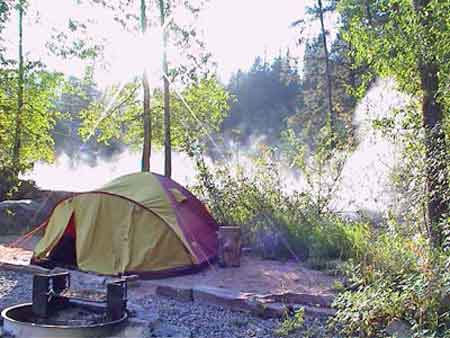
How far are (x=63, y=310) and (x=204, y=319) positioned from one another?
1.13 m

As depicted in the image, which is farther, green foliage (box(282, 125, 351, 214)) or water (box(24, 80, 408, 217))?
green foliage (box(282, 125, 351, 214))

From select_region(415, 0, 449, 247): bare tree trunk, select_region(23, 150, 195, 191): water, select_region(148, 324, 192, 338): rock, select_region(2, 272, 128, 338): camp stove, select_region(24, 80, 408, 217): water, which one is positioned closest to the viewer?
select_region(2, 272, 128, 338): camp stove

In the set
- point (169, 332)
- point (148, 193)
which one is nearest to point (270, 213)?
point (148, 193)

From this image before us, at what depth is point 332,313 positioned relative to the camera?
4078mm

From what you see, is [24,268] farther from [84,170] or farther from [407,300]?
[84,170]

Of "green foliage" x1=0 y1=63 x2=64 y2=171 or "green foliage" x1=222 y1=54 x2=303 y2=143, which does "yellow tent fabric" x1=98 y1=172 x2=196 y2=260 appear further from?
"green foliage" x1=222 y1=54 x2=303 y2=143

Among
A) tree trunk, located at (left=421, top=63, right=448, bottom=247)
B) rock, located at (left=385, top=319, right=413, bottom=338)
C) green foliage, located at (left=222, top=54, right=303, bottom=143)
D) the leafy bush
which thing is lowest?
rock, located at (left=385, top=319, right=413, bottom=338)

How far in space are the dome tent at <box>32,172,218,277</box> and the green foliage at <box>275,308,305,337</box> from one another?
2.22m

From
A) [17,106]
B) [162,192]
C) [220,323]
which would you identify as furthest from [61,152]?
[220,323]

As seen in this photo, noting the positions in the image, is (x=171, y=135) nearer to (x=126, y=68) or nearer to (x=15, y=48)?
(x=126, y=68)

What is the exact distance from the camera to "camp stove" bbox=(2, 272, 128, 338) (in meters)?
3.47

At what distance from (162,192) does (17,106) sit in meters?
7.78

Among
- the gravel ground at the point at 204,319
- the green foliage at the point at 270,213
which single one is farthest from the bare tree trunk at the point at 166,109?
the gravel ground at the point at 204,319

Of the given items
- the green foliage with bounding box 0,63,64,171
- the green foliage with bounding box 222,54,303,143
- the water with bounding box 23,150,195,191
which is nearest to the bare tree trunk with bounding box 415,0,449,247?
the water with bounding box 23,150,195,191
